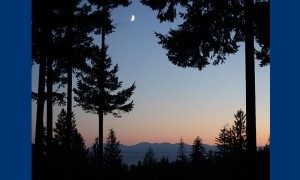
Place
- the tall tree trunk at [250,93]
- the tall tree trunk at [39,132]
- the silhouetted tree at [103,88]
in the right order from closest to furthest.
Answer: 1. the tall tree trunk at [250,93]
2. the tall tree trunk at [39,132]
3. the silhouetted tree at [103,88]

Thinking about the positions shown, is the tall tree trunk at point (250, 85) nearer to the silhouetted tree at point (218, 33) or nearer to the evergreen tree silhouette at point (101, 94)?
the silhouetted tree at point (218, 33)

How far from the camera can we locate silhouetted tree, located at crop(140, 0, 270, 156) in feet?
35.0

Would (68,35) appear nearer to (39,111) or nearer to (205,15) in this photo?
(39,111)

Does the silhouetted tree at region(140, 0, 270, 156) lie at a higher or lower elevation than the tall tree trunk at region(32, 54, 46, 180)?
higher

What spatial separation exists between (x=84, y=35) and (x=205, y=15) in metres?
8.21

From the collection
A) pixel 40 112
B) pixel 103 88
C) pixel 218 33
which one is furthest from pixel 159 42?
pixel 103 88

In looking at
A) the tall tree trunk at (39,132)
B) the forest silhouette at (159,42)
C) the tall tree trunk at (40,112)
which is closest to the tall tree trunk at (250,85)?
the forest silhouette at (159,42)

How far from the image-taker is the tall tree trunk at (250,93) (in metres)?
10.3

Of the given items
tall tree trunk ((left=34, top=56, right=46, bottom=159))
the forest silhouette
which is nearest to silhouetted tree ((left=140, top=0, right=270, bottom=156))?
the forest silhouette

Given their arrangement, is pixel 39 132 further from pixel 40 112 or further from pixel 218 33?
pixel 218 33

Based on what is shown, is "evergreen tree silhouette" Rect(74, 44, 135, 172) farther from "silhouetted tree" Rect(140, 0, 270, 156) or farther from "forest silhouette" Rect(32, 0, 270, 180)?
"silhouetted tree" Rect(140, 0, 270, 156)

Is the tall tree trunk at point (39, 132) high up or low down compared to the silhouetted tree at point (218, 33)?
down

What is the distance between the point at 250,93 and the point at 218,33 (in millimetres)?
2180

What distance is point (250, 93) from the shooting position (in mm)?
10516
